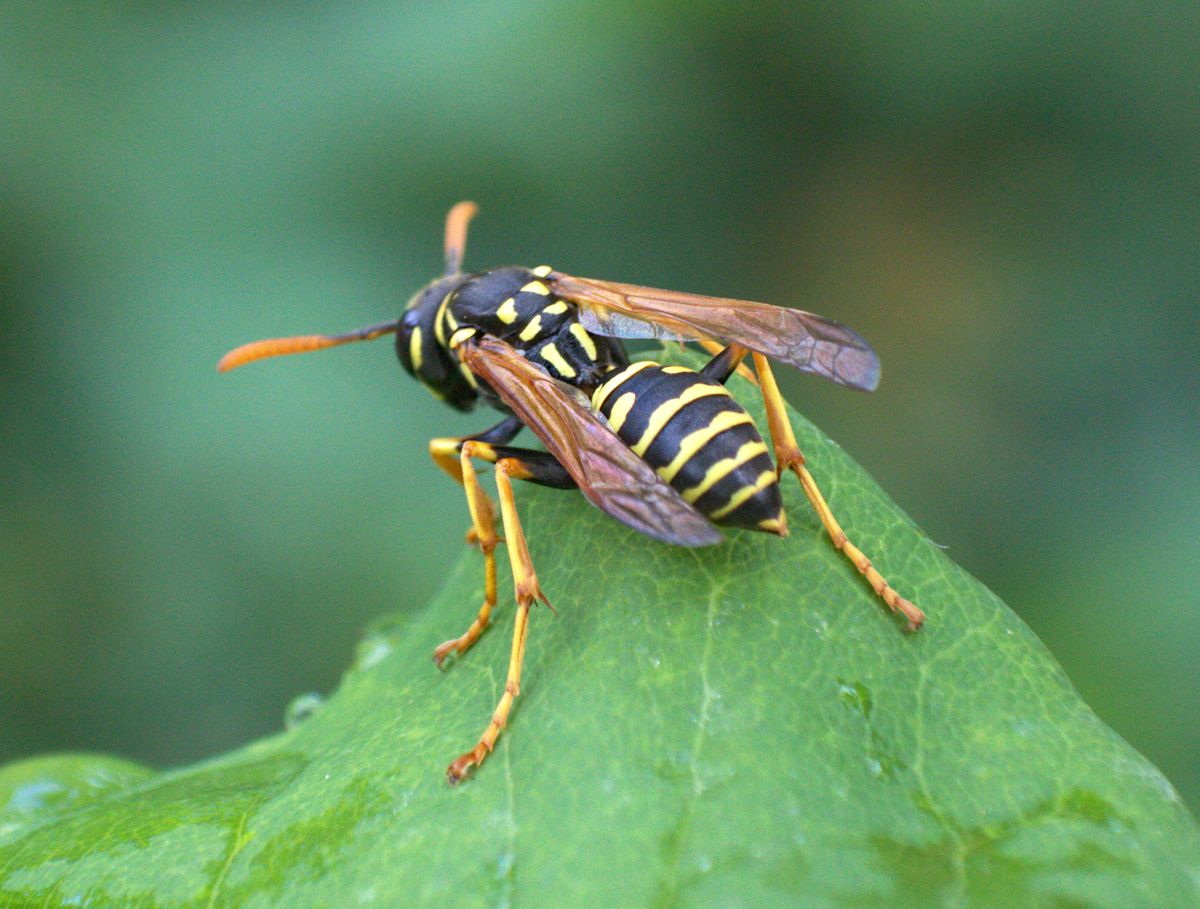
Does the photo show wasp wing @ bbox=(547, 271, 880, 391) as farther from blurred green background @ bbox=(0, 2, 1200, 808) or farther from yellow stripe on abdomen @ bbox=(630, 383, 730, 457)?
blurred green background @ bbox=(0, 2, 1200, 808)

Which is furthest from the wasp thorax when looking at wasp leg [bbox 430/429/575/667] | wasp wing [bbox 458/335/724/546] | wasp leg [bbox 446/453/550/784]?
wasp leg [bbox 446/453/550/784]

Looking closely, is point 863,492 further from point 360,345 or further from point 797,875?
point 360,345

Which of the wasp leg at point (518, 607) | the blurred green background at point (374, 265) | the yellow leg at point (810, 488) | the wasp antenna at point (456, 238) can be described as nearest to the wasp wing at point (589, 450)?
the wasp leg at point (518, 607)

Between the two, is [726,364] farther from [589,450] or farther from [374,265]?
[374,265]

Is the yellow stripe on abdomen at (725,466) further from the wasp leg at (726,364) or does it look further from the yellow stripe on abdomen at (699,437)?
the wasp leg at (726,364)

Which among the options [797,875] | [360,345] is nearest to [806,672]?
[797,875]
